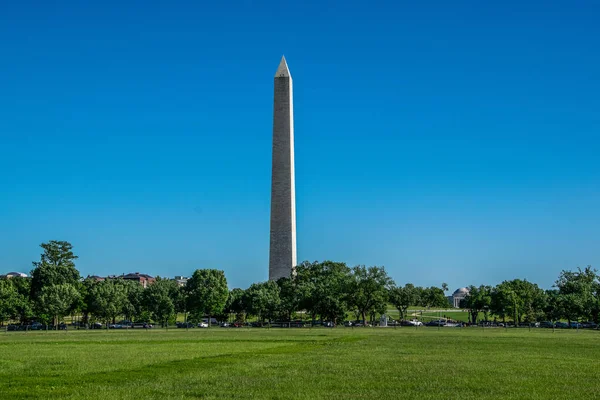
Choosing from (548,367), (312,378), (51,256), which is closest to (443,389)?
(312,378)

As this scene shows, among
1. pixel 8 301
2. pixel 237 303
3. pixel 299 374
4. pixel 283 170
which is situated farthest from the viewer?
pixel 237 303

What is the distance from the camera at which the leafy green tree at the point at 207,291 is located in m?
89.7

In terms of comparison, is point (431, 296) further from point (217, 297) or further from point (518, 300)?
point (217, 297)

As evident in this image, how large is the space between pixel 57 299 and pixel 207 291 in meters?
18.8

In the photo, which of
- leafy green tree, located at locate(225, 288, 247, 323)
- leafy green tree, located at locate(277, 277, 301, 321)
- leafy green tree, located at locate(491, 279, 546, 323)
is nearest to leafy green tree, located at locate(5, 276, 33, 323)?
leafy green tree, located at locate(225, 288, 247, 323)

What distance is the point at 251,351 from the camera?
35156mm

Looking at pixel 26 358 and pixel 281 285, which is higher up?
pixel 281 285

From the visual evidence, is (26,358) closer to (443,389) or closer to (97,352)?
(97,352)

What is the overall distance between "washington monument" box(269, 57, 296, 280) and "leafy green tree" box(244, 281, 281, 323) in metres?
6.56

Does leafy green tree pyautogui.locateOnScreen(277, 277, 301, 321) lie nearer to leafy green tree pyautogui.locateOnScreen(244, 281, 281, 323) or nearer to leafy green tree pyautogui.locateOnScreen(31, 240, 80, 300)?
leafy green tree pyautogui.locateOnScreen(244, 281, 281, 323)

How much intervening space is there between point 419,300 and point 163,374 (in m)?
111

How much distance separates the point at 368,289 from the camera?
306 feet

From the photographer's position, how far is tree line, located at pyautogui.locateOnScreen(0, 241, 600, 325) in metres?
86.9

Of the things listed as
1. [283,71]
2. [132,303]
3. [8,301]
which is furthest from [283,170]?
[8,301]
